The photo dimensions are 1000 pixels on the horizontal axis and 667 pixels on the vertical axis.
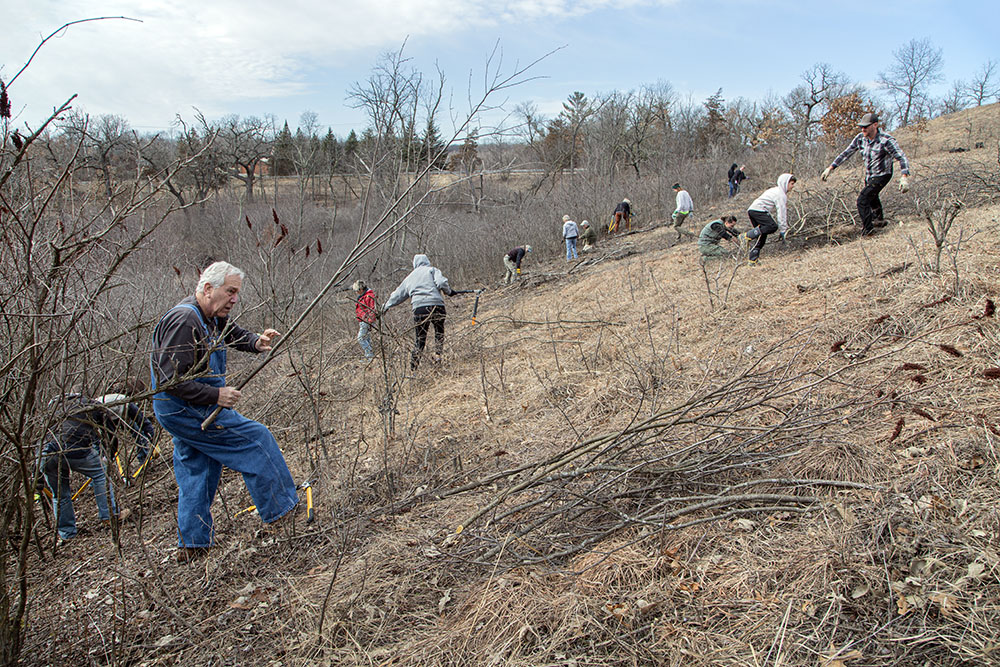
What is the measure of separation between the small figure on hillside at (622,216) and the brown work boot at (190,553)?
61.0 ft

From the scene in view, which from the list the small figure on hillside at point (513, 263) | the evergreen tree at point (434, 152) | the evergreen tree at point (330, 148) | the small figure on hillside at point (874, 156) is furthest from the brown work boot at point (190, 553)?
the evergreen tree at point (330, 148)

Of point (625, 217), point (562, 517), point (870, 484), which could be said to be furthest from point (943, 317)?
point (625, 217)

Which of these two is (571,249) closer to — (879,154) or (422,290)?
(879,154)

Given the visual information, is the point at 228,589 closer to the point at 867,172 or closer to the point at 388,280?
the point at 867,172

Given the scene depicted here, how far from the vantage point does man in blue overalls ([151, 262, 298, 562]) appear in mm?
3146

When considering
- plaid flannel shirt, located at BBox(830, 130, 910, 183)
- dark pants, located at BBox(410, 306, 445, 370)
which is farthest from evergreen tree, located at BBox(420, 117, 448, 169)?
plaid flannel shirt, located at BBox(830, 130, 910, 183)

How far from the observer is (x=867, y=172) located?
7227 mm

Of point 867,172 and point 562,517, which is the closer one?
point 562,517

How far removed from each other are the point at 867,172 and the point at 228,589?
7.94 m

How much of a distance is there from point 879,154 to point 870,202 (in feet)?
3.39

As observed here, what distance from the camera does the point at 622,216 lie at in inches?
813

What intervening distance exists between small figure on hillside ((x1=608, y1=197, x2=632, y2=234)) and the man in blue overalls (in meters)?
18.3

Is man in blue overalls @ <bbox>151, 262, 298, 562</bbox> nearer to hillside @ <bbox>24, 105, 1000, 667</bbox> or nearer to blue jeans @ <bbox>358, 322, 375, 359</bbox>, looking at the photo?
hillside @ <bbox>24, 105, 1000, 667</bbox>

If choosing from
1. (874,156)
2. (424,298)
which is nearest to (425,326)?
(424,298)
